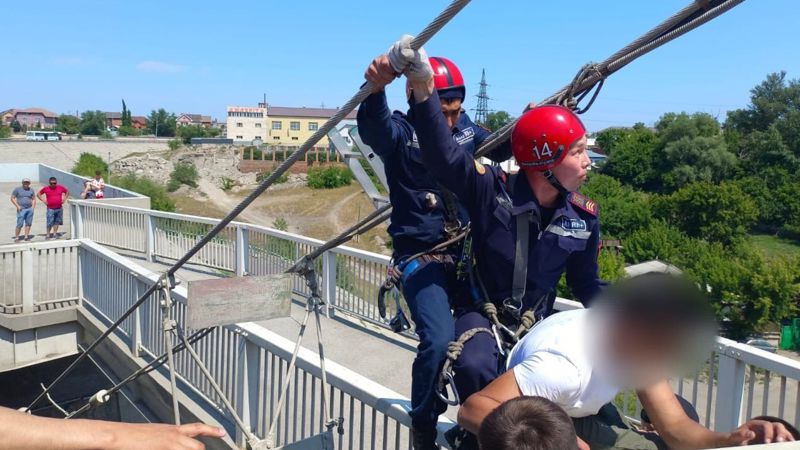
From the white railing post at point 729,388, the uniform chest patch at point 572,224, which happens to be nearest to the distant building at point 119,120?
the white railing post at point 729,388

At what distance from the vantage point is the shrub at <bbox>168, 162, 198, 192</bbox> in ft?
274

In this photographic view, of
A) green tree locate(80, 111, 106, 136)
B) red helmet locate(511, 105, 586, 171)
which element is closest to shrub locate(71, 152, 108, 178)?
red helmet locate(511, 105, 586, 171)

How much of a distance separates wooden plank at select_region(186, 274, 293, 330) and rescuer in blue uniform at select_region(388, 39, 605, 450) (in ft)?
5.38

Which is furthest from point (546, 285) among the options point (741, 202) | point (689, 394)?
point (741, 202)

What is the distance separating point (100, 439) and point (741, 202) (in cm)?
6915

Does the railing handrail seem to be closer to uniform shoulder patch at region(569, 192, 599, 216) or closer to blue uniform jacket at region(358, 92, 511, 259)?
blue uniform jacket at region(358, 92, 511, 259)

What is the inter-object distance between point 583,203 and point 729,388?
6.27 feet

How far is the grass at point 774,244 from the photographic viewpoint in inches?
2515

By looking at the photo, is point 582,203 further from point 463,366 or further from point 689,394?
point 689,394

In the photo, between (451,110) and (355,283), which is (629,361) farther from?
(355,283)

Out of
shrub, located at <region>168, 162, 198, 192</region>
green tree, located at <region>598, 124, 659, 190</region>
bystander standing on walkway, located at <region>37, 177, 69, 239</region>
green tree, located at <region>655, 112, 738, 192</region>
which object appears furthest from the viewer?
green tree, located at <region>598, 124, 659, 190</region>

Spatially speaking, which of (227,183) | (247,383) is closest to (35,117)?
(227,183)

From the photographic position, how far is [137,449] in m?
1.97

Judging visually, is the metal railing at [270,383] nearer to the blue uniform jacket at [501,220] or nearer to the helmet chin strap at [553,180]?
the blue uniform jacket at [501,220]
